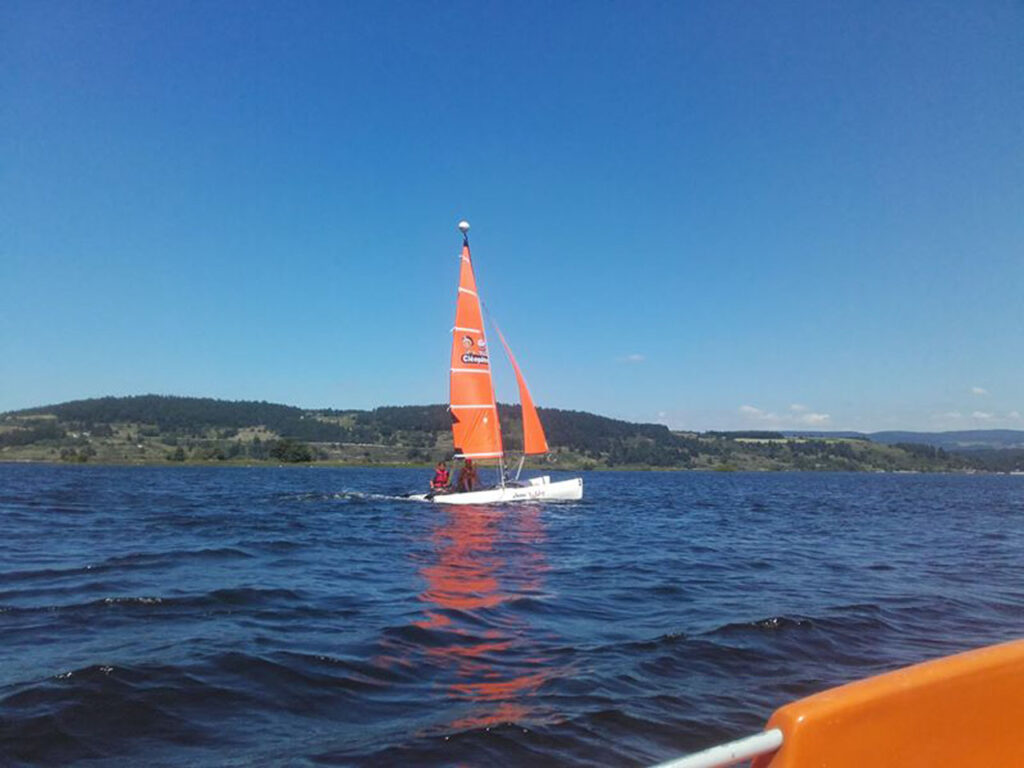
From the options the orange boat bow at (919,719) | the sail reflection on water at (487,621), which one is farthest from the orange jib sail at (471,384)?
the orange boat bow at (919,719)

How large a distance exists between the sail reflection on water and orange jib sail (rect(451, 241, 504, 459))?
1305 centimetres

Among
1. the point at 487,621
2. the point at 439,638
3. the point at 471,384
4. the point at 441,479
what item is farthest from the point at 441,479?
the point at 439,638

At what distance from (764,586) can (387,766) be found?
10919mm

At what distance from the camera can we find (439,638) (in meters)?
10.0

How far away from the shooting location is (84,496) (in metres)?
40.8

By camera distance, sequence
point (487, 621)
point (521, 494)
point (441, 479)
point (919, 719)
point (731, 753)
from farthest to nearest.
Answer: point (441, 479) < point (521, 494) < point (487, 621) < point (919, 719) < point (731, 753)

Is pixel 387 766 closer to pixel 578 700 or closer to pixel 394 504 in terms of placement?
pixel 578 700

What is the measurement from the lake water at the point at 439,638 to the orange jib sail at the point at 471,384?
44.9 ft

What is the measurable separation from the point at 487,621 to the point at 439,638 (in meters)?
1.23

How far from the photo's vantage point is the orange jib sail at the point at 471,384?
1422 inches

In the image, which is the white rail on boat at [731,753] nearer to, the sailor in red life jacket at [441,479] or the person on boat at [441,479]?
the person on boat at [441,479]

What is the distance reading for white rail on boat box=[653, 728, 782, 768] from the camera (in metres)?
2.77

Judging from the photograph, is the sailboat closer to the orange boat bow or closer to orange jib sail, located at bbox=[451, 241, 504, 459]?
orange jib sail, located at bbox=[451, 241, 504, 459]

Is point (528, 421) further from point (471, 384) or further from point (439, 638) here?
point (439, 638)
